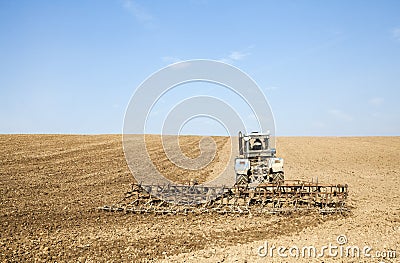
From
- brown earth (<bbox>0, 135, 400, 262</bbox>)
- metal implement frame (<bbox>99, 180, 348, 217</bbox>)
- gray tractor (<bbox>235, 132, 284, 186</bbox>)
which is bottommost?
brown earth (<bbox>0, 135, 400, 262</bbox>)

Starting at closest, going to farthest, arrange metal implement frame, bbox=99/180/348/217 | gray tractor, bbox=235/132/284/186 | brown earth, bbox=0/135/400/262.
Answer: brown earth, bbox=0/135/400/262, metal implement frame, bbox=99/180/348/217, gray tractor, bbox=235/132/284/186

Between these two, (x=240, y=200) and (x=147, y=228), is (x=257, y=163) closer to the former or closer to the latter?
(x=240, y=200)

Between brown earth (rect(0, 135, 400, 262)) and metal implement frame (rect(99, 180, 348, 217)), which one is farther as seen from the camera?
metal implement frame (rect(99, 180, 348, 217))

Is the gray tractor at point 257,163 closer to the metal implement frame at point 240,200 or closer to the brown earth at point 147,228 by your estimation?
the metal implement frame at point 240,200

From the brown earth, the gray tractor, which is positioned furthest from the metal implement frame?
the gray tractor

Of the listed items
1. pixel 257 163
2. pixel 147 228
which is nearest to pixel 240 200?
pixel 257 163

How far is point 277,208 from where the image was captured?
1163cm

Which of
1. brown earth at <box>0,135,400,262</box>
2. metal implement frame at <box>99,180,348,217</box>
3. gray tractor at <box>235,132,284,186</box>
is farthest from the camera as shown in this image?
gray tractor at <box>235,132,284,186</box>

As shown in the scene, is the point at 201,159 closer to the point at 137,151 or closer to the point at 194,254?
the point at 137,151

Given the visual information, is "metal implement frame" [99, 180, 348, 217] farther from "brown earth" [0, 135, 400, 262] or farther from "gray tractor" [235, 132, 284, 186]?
"gray tractor" [235, 132, 284, 186]

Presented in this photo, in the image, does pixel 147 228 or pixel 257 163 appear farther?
pixel 257 163

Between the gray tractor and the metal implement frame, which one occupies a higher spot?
the gray tractor

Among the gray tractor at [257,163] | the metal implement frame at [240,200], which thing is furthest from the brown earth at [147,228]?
the gray tractor at [257,163]

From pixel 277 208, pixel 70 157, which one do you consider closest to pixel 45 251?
pixel 277 208
